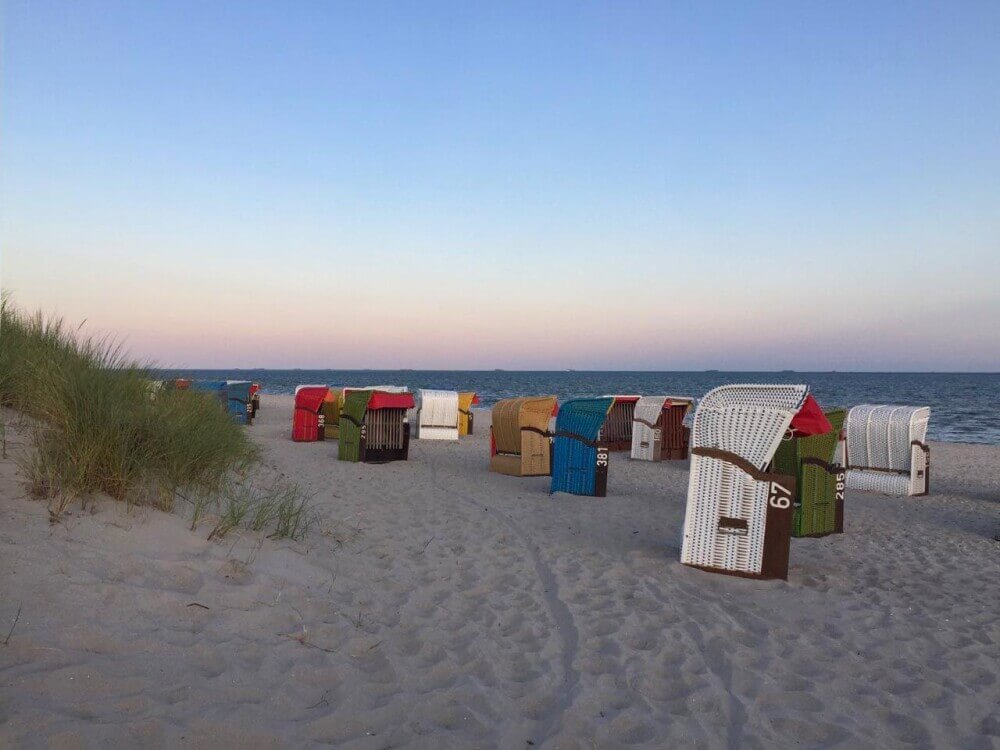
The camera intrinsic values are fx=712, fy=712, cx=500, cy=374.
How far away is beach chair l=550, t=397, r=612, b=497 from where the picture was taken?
9867 millimetres

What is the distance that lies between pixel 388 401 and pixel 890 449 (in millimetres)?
8398

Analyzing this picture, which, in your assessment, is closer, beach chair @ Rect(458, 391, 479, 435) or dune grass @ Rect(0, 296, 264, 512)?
dune grass @ Rect(0, 296, 264, 512)

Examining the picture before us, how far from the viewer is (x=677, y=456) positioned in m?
15.7

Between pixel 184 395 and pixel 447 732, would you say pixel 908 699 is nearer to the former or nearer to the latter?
pixel 447 732

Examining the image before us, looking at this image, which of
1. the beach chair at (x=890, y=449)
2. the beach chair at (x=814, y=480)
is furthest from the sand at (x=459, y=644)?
the beach chair at (x=890, y=449)

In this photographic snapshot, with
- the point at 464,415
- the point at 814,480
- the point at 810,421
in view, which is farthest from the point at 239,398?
the point at 810,421

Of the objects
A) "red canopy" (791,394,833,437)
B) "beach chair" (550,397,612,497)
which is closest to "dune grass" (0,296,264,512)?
"beach chair" (550,397,612,497)

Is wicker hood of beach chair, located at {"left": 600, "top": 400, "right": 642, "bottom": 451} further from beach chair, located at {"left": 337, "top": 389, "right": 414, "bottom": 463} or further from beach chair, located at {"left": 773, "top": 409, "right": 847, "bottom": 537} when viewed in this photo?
beach chair, located at {"left": 773, "top": 409, "right": 847, "bottom": 537}

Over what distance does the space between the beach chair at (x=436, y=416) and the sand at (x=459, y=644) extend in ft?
39.9

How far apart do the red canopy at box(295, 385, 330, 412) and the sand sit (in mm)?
10919

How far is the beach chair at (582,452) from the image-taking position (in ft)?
32.4

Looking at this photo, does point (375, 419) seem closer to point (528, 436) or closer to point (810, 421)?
point (528, 436)

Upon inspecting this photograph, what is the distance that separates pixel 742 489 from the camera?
5578 mm

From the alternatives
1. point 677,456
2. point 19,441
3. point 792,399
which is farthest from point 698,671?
point 677,456
